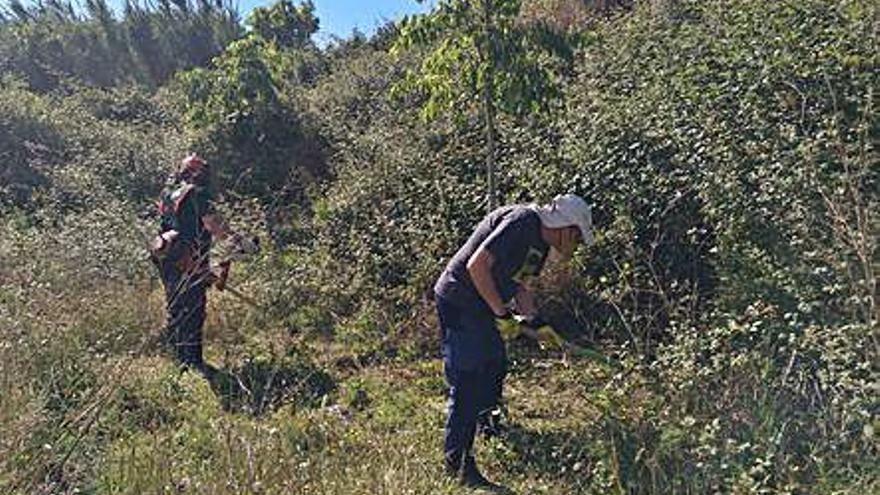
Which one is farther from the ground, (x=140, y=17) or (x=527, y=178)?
(x=140, y=17)

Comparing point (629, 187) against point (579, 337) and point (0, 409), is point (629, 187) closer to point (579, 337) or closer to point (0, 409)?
point (579, 337)

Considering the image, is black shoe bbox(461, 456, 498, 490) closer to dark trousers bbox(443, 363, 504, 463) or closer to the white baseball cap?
dark trousers bbox(443, 363, 504, 463)

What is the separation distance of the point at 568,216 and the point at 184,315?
3.24 meters

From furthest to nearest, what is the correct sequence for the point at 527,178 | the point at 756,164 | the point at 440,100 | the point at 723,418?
1. the point at 527,178
2. the point at 440,100
3. the point at 756,164
4. the point at 723,418

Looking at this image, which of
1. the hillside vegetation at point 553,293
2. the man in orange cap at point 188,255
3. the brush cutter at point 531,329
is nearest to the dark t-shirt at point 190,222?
the man in orange cap at point 188,255

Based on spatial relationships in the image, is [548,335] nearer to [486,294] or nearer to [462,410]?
[486,294]

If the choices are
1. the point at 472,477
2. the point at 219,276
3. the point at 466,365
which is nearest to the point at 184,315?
the point at 219,276

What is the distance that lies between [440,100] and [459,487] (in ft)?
8.98

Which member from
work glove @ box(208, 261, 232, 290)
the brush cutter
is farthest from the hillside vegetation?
work glove @ box(208, 261, 232, 290)

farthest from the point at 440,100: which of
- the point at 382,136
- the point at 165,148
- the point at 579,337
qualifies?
the point at 165,148

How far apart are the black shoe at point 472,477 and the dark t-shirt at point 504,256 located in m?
0.77

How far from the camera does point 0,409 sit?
359 centimetres

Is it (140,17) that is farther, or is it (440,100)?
(140,17)

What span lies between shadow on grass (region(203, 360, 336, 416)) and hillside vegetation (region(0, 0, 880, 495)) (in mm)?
26
